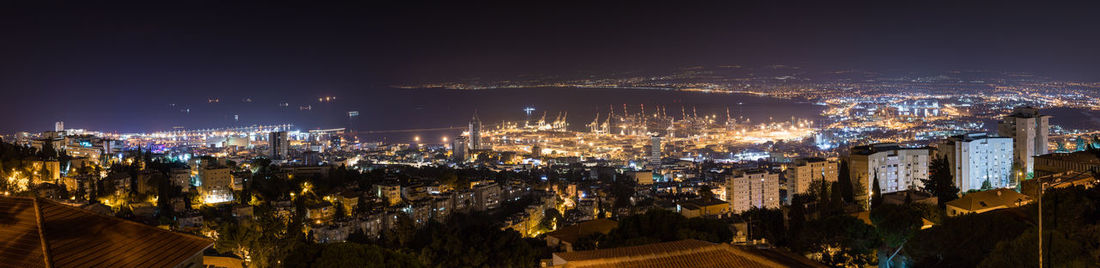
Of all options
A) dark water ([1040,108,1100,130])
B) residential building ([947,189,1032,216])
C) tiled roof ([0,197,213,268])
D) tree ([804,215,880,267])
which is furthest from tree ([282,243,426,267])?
dark water ([1040,108,1100,130])

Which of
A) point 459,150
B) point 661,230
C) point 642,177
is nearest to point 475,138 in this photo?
point 459,150

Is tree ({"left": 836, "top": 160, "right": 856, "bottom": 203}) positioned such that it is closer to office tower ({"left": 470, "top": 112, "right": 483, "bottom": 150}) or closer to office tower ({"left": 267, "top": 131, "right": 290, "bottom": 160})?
office tower ({"left": 267, "top": 131, "right": 290, "bottom": 160})

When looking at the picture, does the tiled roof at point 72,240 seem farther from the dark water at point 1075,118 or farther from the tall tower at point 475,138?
the tall tower at point 475,138

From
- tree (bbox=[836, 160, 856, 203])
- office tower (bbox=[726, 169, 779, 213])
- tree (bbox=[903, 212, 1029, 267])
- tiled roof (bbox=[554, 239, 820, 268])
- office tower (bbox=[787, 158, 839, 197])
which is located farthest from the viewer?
office tower (bbox=[787, 158, 839, 197])

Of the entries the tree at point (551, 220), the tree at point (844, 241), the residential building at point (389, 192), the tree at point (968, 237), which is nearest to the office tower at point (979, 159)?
the tree at point (551, 220)

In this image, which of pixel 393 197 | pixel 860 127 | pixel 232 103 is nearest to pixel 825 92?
pixel 860 127

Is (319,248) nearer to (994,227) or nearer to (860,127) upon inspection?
(994,227)
